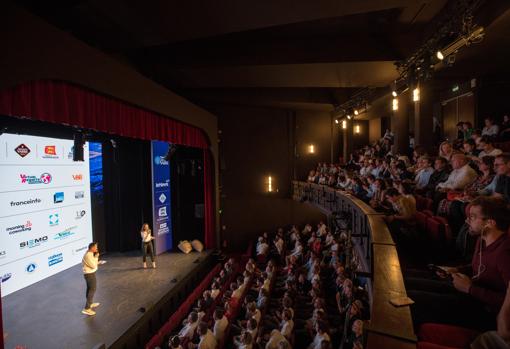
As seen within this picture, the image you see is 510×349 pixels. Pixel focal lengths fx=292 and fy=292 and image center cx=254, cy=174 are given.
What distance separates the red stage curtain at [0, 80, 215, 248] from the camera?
11.1 ft

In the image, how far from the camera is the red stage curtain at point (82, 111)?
3.39 metres

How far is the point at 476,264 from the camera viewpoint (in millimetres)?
2047

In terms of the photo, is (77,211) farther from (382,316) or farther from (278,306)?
(382,316)

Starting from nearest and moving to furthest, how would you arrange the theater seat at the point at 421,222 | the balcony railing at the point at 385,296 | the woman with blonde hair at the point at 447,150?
the balcony railing at the point at 385,296
the theater seat at the point at 421,222
the woman with blonde hair at the point at 447,150

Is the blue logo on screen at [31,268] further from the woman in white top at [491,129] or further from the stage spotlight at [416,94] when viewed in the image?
the woman in white top at [491,129]

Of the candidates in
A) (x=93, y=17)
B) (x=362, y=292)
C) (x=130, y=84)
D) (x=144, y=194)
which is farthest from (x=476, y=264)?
(x=144, y=194)

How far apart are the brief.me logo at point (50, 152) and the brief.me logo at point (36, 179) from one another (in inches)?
16.3

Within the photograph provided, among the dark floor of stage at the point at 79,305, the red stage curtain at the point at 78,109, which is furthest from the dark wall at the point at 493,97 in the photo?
the dark floor of stage at the point at 79,305

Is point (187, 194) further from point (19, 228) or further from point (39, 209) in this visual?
point (19, 228)

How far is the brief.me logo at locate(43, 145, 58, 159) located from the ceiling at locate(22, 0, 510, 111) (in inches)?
101

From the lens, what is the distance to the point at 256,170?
12.9 m

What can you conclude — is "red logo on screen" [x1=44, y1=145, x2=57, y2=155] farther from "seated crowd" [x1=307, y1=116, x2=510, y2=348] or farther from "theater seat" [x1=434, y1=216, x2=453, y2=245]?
"theater seat" [x1=434, y1=216, x2=453, y2=245]

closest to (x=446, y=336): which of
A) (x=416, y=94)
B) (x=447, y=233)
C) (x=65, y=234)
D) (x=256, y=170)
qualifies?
(x=447, y=233)

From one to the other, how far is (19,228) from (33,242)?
51cm
